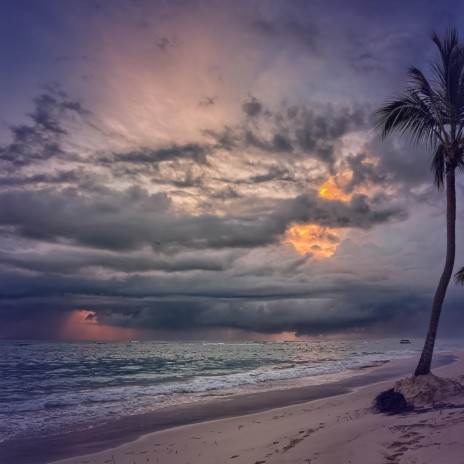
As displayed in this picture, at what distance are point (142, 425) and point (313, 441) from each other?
9225 mm

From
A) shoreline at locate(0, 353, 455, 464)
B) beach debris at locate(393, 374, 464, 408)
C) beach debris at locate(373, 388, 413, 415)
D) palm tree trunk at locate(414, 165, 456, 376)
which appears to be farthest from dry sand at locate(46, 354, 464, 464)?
palm tree trunk at locate(414, 165, 456, 376)

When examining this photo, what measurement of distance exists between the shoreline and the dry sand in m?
0.98

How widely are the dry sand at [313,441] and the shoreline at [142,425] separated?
978 millimetres

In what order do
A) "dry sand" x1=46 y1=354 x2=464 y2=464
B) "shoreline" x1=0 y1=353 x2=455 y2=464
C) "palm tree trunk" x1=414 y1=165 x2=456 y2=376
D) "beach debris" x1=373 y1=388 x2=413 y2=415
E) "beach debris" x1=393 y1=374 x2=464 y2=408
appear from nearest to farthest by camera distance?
1. "dry sand" x1=46 y1=354 x2=464 y2=464
2. "beach debris" x1=373 y1=388 x2=413 y2=415
3. "beach debris" x1=393 y1=374 x2=464 y2=408
4. "shoreline" x1=0 y1=353 x2=455 y2=464
5. "palm tree trunk" x1=414 y1=165 x2=456 y2=376

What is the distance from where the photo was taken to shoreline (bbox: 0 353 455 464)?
13844mm

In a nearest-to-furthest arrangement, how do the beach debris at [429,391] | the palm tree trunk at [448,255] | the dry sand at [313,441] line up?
the dry sand at [313,441]
the beach debris at [429,391]
the palm tree trunk at [448,255]

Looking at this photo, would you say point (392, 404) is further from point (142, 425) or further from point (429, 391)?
point (142, 425)

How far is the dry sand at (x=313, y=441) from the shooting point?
8.81 m

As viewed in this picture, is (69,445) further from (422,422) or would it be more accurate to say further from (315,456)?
(422,422)

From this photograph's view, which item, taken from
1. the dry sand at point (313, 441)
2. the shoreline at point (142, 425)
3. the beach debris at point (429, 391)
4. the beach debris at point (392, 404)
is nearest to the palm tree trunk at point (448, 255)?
the beach debris at point (429, 391)

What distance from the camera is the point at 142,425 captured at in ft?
58.5

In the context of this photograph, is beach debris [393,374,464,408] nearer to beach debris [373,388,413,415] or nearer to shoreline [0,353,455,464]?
beach debris [373,388,413,415]

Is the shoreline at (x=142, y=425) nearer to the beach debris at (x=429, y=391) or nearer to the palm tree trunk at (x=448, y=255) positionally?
the beach debris at (x=429, y=391)

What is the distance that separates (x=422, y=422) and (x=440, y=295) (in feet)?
20.3
